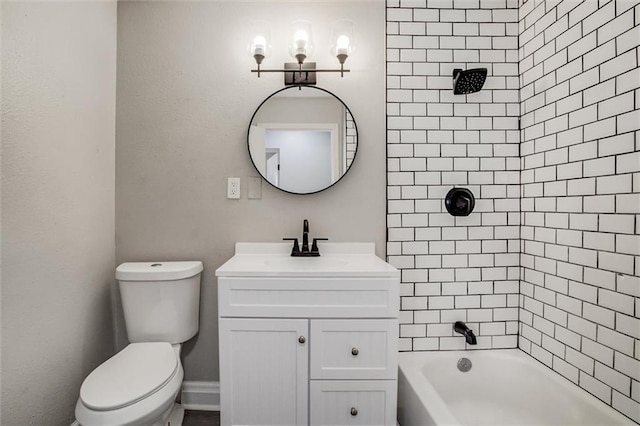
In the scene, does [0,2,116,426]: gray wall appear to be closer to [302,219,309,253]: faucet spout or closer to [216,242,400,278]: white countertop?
[216,242,400,278]: white countertop

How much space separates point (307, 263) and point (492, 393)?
124 cm

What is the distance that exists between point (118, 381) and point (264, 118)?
1412mm

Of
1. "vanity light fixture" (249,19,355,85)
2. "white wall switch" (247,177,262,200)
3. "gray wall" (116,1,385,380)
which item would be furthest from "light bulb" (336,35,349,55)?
"white wall switch" (247,177,262,200)

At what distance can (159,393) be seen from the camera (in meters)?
1.22

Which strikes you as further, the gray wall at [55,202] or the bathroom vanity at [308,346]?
the bathroom vanity at [308,346]

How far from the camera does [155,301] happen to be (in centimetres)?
159

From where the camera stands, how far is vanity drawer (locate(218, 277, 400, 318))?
1332 millimetres

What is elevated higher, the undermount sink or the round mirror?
the round mirror

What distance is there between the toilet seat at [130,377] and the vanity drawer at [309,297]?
0.35 m

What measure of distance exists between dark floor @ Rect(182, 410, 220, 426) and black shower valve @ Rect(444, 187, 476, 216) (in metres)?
1.73

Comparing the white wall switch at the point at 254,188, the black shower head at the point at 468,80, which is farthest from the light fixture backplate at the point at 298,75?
the black shower head at the point at 468,80

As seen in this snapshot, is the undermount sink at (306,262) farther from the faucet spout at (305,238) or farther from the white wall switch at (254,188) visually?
the white wall switch at (254,188)

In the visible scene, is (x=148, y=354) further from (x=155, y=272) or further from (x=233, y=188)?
(x=233, y=188)

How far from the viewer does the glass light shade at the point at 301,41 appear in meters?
1.64
